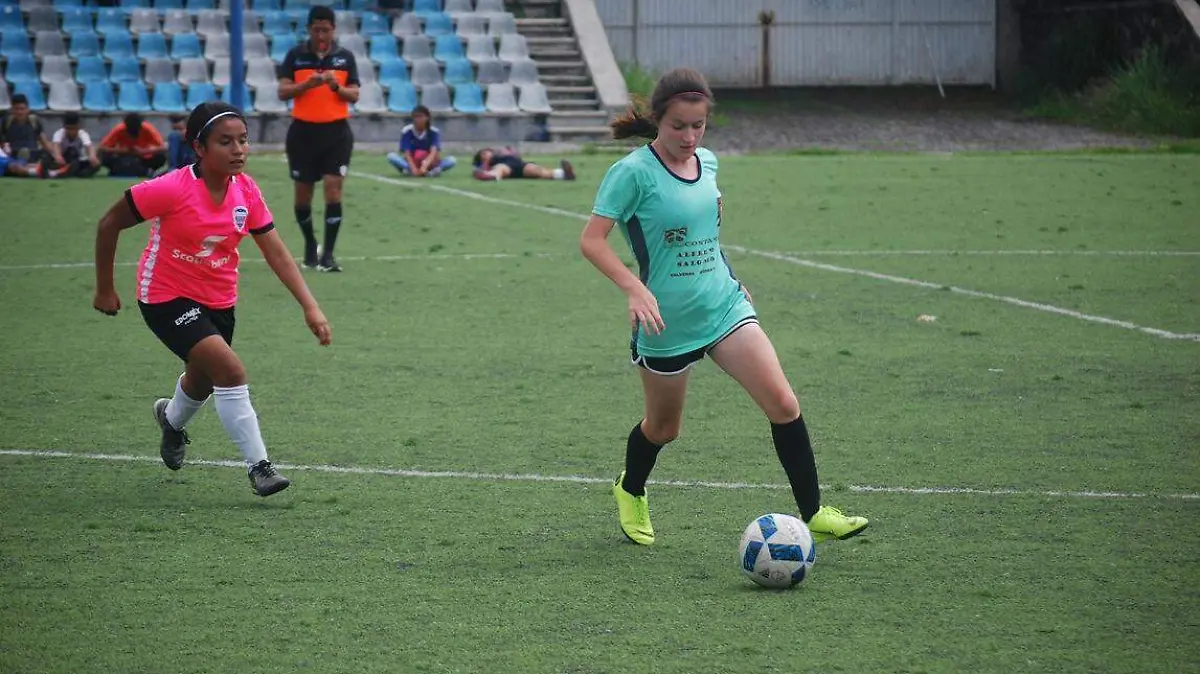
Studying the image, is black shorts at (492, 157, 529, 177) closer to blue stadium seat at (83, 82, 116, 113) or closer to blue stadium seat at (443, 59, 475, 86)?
blue stadium seat at (443, 59, 475, 86)

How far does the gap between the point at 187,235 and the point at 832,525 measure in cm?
291

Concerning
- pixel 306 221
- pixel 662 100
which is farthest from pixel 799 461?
pixel 306 221

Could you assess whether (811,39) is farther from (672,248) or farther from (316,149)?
(672,248)

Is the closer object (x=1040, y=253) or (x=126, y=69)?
(x=1040, y=253)

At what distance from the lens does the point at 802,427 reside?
569cm

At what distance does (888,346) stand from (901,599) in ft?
16.9

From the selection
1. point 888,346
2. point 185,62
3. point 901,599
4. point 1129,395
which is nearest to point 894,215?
point 888,346

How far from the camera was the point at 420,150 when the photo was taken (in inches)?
840

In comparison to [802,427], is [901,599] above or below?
below

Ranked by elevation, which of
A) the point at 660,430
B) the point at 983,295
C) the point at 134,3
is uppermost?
the point at 134,3

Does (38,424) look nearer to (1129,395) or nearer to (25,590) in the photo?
(25,590)

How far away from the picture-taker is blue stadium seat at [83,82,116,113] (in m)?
24.9

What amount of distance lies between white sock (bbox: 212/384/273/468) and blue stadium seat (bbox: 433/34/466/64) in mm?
22047

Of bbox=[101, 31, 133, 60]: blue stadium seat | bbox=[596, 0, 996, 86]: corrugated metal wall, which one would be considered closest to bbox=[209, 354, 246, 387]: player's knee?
bbox=[101, 31, 133, 60]: blue stadium seat
